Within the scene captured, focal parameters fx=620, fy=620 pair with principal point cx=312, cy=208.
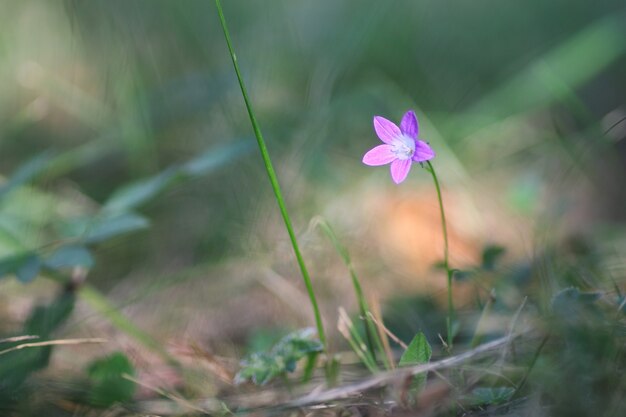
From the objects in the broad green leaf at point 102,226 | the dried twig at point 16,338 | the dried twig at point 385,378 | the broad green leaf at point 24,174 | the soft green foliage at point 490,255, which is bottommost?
the dried twig at point 385,378

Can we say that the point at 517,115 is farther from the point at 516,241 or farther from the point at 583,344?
the point at 583,344

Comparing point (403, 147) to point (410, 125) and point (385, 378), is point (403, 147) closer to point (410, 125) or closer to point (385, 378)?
point (410, 125)

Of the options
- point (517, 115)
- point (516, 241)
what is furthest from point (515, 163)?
point (516, 241)

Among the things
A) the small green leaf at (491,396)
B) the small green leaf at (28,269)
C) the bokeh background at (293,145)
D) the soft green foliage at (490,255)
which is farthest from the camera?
the bokeh background at (293,145)

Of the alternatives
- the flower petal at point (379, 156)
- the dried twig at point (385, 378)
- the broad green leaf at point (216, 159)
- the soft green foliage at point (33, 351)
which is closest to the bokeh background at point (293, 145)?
the broad green leaf at point (216, 159)

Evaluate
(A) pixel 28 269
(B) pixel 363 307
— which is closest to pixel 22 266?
(A) pixel 28 269

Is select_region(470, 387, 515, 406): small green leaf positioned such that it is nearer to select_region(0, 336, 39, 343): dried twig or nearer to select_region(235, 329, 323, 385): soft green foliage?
select_region(235, 329, 323, 385): soft green foliage

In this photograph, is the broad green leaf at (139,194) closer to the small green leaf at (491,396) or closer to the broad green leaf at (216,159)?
the broad green leaf at (216,159)
